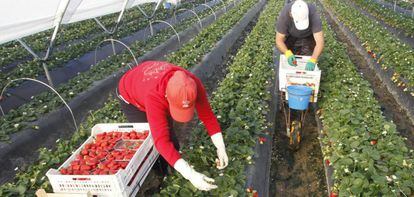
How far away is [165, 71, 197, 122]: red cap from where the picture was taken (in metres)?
2.60

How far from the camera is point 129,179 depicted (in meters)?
3.11

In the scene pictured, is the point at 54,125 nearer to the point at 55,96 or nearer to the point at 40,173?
the point at 55,96

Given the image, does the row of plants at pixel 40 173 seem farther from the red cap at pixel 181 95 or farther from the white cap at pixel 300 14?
the white cap at pixel 300 14

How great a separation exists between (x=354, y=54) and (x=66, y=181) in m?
9.97

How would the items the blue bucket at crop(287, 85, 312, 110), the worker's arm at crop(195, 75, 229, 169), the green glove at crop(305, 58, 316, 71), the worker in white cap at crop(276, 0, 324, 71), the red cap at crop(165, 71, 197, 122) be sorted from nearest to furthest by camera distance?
the red cap at crop(165, 71, 197, 122) → the worker's arm at crop(195, 75, 229, 169) → the blue bucket at crop(287, 85, 312, 110) → the green glove at crop(305, 58, 316, 71) → the worker in white cap at crop(276, 0, 324, 71)

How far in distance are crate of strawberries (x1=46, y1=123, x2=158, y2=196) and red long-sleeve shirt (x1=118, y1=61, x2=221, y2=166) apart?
406 mm

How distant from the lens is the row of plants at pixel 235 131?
3.61 metres

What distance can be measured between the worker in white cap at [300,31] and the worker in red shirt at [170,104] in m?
2.41

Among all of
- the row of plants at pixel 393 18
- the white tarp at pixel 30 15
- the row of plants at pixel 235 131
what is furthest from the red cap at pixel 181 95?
the row of plants at pixel 393 18

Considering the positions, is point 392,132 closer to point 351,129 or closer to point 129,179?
point 351,129

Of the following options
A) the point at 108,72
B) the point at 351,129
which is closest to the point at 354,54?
the point at 351,129

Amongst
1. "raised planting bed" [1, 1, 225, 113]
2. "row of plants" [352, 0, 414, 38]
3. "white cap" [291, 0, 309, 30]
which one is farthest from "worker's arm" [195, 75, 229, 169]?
"row of plants" [352, 0, 414, 38]

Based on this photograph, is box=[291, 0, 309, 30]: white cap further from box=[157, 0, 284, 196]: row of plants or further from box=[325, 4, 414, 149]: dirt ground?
box=[325, 4, 414, 149]: dirt ground

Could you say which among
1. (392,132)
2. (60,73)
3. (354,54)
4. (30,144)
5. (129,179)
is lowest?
(354,54)
